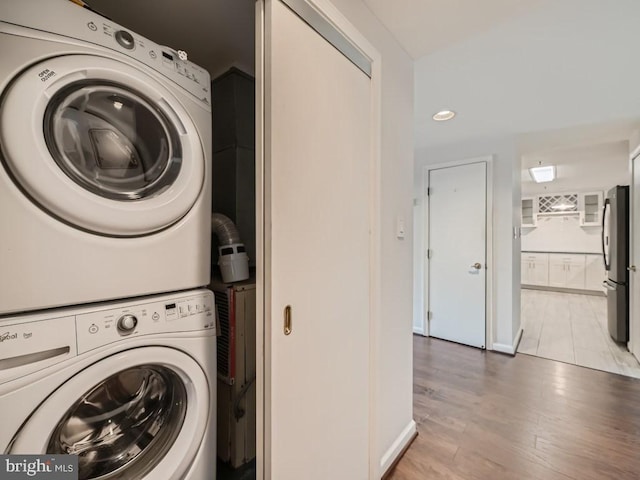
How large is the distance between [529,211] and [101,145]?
27.5 ft

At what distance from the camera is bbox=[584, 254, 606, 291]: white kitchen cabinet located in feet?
18.5

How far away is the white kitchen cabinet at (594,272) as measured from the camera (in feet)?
18.5

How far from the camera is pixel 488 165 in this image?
3074mm

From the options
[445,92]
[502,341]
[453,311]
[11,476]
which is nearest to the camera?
[11,476]

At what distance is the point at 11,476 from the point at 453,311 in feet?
11.8

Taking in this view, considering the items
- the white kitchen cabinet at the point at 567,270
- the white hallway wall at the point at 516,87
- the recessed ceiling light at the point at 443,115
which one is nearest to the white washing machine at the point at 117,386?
the white hallway wall at the point at 516,87

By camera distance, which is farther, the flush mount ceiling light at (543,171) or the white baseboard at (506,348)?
the flush mount ceiling light at (543,171)

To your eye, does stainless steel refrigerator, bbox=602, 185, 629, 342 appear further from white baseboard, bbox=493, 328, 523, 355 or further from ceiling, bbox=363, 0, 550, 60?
ceiling, bbox=363, 0, 550, 60

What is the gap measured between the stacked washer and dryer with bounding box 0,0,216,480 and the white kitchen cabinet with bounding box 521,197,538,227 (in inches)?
314

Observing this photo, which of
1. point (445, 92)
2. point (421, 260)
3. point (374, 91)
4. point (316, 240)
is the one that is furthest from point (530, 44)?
point (421, 260)

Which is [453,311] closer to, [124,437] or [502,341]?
[502,341]

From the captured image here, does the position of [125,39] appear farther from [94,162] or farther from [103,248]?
[103,248]

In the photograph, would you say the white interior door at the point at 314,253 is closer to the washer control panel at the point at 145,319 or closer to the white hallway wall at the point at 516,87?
the washer control panel at the point at 145,319

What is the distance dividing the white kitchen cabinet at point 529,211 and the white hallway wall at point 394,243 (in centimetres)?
677
